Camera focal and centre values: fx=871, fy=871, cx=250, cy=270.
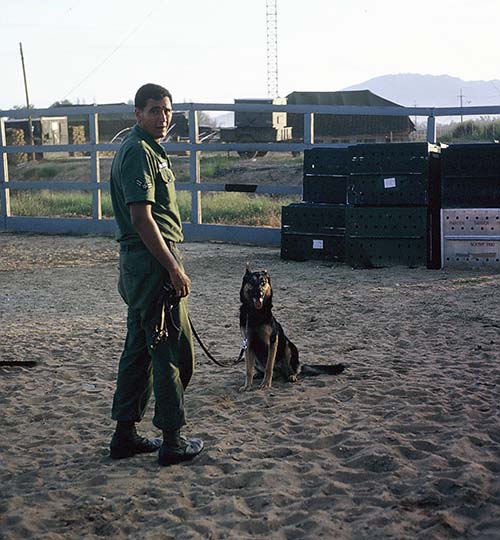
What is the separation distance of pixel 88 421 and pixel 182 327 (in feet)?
3.87

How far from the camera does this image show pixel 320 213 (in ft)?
38.2

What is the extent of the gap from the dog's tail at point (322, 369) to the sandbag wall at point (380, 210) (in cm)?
504

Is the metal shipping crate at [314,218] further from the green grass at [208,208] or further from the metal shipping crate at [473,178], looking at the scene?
the green grass at [208,208]

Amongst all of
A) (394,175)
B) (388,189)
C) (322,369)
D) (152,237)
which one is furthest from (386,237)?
(152,237)

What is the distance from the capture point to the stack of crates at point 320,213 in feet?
37.9

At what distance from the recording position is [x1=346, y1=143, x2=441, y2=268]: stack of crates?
10969 millimetres

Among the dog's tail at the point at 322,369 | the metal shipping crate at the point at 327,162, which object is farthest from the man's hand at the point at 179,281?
the metal shipping crate at the point at 327,162

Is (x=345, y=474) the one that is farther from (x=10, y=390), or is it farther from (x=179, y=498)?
(x=10, y=390)

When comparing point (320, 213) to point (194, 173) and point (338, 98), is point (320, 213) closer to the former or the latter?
point (194, 173)

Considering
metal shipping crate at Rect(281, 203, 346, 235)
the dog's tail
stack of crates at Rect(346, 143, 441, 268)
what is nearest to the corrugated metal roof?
metal shipping crate at Rect(281, 203, 346, 235)

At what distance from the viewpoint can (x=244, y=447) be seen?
15.5 feet

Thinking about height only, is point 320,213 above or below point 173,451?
above

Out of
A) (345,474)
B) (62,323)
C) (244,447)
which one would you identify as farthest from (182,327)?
(62,323)

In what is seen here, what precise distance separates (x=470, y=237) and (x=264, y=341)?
551 centimetres
